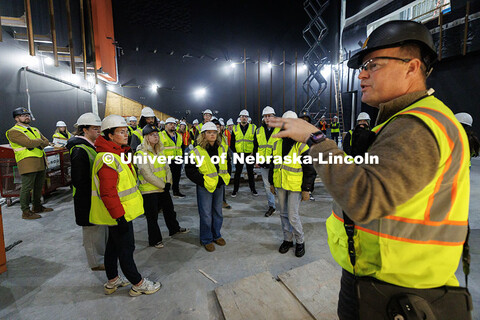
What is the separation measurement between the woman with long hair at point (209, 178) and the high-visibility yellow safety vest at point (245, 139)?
2.77 m

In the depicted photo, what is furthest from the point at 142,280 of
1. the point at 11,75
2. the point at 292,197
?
the point at 11,75

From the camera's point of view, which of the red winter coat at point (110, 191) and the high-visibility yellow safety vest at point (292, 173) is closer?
the red winter coat at point (110, 191)

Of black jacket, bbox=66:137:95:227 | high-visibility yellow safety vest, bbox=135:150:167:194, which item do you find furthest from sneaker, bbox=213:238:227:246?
black jacket, bbox=66:137:95:227

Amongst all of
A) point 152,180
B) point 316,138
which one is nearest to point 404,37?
point 316,138

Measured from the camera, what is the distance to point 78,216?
2.77 meters

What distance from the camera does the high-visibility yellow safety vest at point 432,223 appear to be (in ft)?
2.62

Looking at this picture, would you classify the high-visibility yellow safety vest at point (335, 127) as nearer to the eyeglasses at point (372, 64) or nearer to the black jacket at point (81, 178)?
the black jacket at point (81, 178)

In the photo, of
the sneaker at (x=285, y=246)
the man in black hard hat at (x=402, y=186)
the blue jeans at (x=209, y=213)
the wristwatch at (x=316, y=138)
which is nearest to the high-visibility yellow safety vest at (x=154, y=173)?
the blue jeans at (x=209, y=213)

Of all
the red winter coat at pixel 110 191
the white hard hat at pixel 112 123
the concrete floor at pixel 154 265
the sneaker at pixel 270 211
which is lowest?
the concrete floor at pixel 154 265

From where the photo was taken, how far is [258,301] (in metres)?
2.33

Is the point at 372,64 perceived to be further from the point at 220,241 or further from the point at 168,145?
the point at 168,145

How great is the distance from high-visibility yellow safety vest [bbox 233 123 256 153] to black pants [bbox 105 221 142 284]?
4.29 m

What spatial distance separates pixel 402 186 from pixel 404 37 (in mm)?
663

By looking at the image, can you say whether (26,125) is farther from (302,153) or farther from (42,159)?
(302,153)
